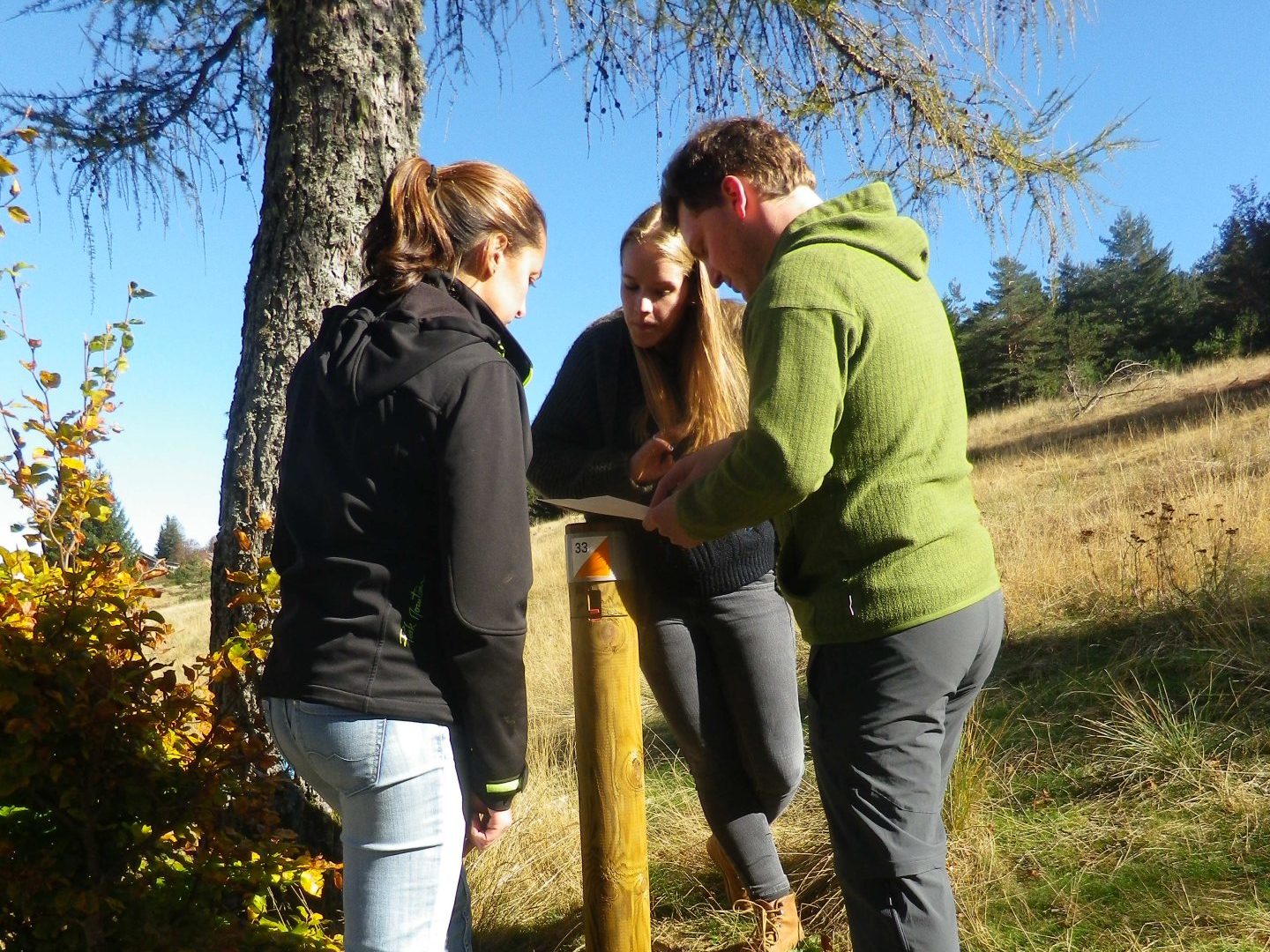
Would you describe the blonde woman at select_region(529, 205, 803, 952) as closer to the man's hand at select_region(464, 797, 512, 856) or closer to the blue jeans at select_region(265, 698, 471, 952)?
the man's hand at select_region(464, 797, 512, 856)

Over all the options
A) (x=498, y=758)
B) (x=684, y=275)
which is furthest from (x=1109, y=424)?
(x=498, y=758)

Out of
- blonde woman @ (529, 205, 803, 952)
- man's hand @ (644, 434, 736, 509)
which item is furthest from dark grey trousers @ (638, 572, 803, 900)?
man's hand @ (644, 434, 736, 509)

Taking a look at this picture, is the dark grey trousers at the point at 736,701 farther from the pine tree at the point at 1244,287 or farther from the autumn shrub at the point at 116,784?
the pine tree at the point at 1244,287

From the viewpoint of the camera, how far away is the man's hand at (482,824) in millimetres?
1652

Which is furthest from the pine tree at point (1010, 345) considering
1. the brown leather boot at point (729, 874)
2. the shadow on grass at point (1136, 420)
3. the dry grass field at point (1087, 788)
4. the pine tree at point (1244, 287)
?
the brown leather boot at point (729, 874)

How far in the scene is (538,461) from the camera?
2.60 meters

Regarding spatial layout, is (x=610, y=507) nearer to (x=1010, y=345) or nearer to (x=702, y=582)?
(x=702, y=582)

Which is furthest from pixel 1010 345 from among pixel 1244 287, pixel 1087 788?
pixel 1087 788

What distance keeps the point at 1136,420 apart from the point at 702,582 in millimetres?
16804

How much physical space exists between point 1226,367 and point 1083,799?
77.2 ft

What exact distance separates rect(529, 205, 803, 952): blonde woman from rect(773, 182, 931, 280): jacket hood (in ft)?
2.48

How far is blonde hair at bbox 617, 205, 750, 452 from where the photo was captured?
246 centimetres

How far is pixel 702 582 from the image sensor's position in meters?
2.44

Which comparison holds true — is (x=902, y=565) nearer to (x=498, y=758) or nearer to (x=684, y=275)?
(x=498, y=758)
